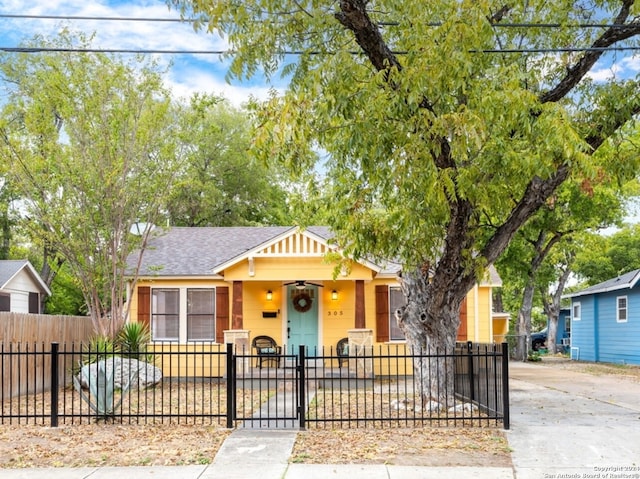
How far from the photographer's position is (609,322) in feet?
83.6

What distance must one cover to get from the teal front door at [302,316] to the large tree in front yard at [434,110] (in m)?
6.69

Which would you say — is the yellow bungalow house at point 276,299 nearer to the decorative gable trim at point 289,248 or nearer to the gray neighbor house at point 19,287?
the decorative gable trim at point 289,248

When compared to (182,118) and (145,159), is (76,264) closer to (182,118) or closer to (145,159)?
(145,159)

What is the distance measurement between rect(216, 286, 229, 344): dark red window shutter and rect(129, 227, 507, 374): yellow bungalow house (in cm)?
3

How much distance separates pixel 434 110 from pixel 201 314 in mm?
10136

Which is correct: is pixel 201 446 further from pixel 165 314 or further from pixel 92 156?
pixel 165 314

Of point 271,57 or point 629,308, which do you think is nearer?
point 271,57

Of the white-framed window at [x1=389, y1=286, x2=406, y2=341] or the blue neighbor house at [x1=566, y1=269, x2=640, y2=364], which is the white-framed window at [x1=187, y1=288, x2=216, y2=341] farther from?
the blue neighbor house at [x1=566, y1=269, x2=640, y2=364]

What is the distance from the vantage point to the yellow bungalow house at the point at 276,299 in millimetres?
16812

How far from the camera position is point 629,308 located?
23.4 meters

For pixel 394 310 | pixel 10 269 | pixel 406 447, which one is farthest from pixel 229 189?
pixel 406 447

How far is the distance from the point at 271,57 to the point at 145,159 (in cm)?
786

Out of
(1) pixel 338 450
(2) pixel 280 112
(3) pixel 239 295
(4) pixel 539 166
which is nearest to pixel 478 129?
(4) pixel 539 166

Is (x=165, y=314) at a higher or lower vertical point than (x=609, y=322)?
higher
